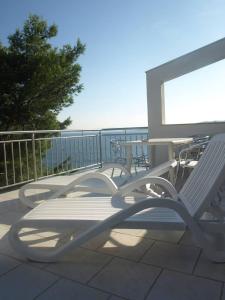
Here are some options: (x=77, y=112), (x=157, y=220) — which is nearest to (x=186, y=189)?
(x=157, y=220)

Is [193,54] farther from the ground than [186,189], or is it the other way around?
[193,54]

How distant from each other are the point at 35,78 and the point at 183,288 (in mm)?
9673

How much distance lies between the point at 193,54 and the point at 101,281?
496 centimetres

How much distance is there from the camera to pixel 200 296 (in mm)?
1574

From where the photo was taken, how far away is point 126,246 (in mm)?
2281

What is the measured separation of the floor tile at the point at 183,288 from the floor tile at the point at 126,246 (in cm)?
36

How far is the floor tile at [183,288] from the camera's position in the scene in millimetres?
1576

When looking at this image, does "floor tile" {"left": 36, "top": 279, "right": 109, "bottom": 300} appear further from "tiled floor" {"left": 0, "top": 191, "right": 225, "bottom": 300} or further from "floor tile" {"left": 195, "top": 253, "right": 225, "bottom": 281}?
"floor tile" {"left": 195, "top": 253, "right": 225, "bottom": 281}

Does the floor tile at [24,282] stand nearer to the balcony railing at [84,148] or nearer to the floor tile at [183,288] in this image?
the floor tile at [183,288]

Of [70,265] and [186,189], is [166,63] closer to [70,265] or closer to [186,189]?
[186,189]

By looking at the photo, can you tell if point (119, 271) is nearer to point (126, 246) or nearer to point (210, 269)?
point (126, 246)

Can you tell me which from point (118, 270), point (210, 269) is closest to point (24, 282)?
point (118, 270)

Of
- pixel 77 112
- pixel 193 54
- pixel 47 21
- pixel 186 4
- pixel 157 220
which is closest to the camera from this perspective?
pixel 157 220

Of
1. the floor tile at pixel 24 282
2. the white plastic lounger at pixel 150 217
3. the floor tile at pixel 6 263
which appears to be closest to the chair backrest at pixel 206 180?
the white plastic lounger at pixel 150 217
